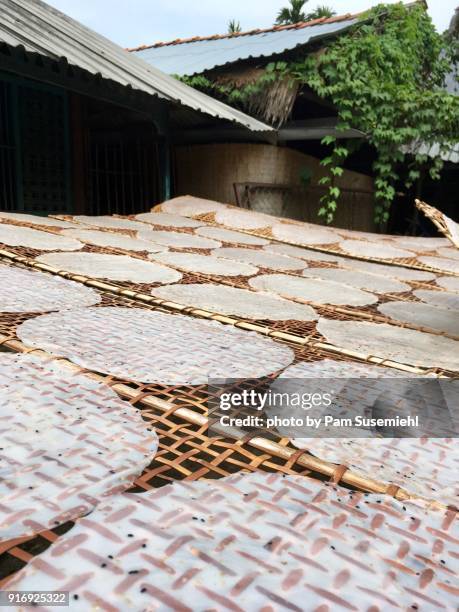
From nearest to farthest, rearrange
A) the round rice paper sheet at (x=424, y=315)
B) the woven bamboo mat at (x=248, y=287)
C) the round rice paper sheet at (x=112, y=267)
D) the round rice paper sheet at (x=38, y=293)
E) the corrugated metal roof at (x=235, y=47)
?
the round rice paper sheet at (x=38, y=293) < the woven bamboo mat at (x=248, y=287) < the round rice paper sheet at (x=424, y=315) < the round rice paper sheet at (x=112, y=267) < the corrugated metal roof at (x=235, y=47)

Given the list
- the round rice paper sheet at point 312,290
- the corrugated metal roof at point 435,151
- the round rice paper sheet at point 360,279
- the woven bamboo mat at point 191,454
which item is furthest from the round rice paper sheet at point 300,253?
the corrugated metal roof at point 435,151

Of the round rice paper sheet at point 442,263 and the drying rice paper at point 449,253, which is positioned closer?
the round rice paper sheet at point 442,263

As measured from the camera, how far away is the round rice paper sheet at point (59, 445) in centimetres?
60

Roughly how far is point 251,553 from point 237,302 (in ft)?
4.36

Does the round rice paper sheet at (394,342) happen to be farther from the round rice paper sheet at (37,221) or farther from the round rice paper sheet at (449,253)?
the round rice paper sheet at (449,253)

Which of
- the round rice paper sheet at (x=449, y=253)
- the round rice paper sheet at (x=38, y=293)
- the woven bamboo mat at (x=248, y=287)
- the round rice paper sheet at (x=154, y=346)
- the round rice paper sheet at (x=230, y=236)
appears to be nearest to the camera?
the round rice paper sheet at (x=154, y=346)

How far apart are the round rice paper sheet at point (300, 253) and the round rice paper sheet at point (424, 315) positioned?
120 centimetres

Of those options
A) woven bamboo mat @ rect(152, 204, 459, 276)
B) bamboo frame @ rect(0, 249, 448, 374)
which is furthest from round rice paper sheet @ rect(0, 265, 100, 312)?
woven bamboo mat @ rect(152, 204, 459, 276)

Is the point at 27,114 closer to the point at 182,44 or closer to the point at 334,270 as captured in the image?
the point at 334,270

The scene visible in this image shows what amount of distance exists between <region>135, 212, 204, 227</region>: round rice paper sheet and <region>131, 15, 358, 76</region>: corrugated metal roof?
11.6 feet

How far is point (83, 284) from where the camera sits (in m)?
1.82

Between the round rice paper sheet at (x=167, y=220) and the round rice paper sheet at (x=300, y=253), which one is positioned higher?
the round rice paper sheet at (x=167, y=220)

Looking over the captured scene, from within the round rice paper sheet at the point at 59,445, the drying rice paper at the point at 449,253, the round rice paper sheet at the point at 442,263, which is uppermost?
the drying rice paper at the point at 449,253

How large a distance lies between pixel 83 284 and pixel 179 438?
1169 millimetres
